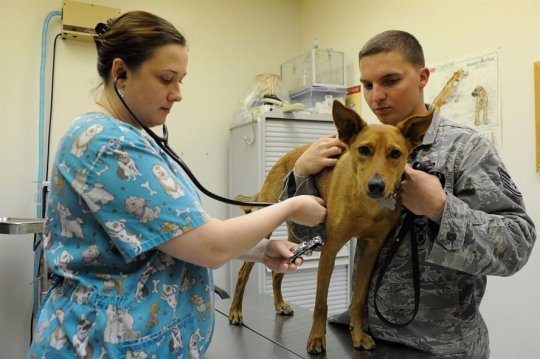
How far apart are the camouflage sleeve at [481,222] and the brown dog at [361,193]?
0.44 feet

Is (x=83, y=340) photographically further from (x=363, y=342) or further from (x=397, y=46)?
(x=397, y=46)

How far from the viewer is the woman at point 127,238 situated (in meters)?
0.78

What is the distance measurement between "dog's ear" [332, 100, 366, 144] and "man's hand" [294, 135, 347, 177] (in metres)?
0.13

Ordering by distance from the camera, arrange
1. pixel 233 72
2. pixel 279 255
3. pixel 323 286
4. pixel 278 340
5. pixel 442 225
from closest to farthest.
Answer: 1. pixel 442 225
2. pixel 279 255
3. pixel 323 286
4. pixel 278 340
5. pixel 233 72

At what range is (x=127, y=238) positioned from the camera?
2.57 ft

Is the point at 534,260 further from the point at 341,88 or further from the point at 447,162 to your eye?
the point at 341,88

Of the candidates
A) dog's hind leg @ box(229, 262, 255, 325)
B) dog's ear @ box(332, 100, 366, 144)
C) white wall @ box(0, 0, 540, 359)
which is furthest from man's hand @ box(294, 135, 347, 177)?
white wall @ box(0, 0, 540, 359)

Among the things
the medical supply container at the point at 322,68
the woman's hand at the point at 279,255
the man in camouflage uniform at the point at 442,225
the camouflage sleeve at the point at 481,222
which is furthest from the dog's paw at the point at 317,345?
the medical supply container at the point at 322,68

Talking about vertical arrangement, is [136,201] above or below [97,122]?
below

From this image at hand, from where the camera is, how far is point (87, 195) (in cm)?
78

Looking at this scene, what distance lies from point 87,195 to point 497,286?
1959 millimetres

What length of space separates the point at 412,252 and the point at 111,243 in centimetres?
72

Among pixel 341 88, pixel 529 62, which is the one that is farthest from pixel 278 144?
pixel 529 62

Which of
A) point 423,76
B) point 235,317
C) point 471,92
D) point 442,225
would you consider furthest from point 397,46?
point 471,92
